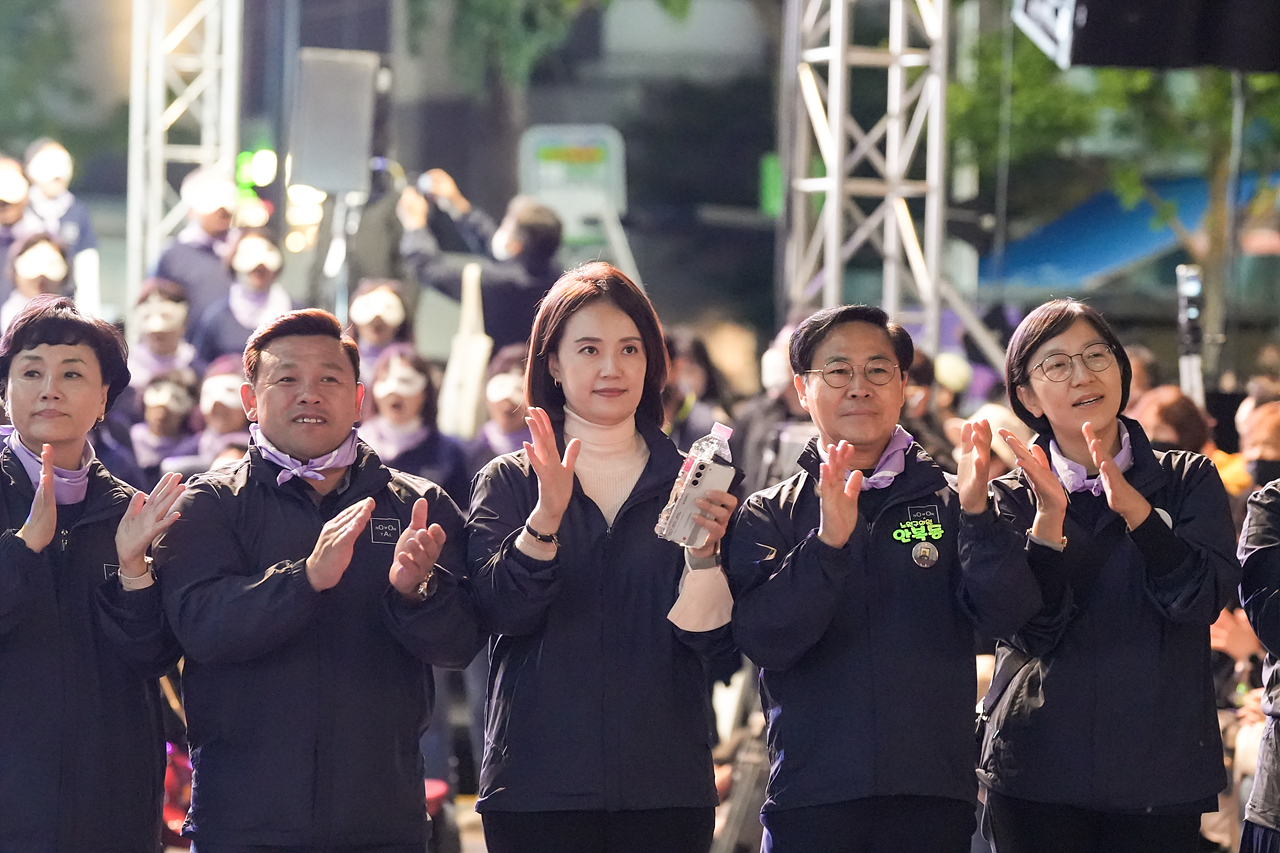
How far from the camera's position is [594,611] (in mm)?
3418

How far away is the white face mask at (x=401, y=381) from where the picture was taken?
266 inches

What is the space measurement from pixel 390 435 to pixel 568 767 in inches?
142

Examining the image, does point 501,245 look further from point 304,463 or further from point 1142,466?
point 1142,466

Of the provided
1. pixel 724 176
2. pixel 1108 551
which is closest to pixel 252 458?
pixel 1108 551

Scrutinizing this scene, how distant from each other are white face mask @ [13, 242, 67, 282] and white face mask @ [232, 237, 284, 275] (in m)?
0.90

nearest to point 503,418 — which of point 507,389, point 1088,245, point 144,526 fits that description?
point 507,389

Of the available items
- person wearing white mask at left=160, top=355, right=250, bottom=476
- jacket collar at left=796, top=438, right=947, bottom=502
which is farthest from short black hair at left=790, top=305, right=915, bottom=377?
person wearing white mask at left=160, top=355, right=250, bottom=476

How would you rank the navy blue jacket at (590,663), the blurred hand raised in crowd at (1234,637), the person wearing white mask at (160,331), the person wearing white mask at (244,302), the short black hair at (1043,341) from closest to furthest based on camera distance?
the navy blue jacket at (590,663), the short black hair at (1043,341), the blurred hand raised in crowd at (1234,637), the person wearing white mask at (160,331), the person wearing white mask at (244,302)

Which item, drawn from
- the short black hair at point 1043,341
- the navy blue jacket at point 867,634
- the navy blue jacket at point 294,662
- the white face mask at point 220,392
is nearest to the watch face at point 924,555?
the navy blue jacket at point 867,634

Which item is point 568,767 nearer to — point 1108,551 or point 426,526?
point 426,526

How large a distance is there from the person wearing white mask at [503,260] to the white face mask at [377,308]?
22.4 inches

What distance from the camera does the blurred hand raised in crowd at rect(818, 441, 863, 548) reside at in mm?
3248

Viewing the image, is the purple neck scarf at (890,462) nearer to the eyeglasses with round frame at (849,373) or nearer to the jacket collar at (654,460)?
the eyeglasses with round frame at (849,373)

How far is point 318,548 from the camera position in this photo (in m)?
3.23
